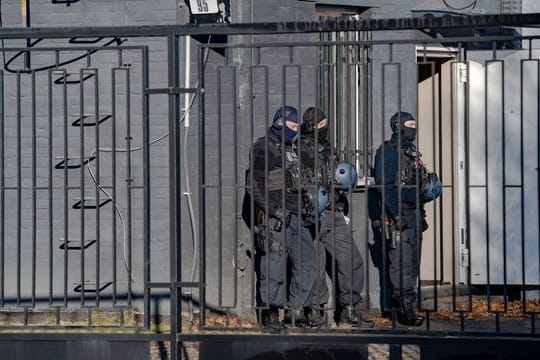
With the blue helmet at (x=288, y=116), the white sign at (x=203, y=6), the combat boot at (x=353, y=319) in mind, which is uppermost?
the white sign at (x=203, y=6)

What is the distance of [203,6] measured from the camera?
9703 millimetres

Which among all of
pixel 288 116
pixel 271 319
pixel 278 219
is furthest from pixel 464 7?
pixel 271 319

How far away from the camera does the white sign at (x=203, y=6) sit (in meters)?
9.69

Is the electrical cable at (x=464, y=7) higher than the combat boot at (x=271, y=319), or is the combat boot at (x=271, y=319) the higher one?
the electrical cable at (x=464, y=7)

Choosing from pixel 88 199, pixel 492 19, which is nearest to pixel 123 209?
pixel 88 199

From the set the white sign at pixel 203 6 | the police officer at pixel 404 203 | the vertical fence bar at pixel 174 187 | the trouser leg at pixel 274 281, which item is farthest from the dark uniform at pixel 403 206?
the vertical fence bar at pixel 174 187

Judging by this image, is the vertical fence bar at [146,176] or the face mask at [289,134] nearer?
the vertical fence bar at [146,176]

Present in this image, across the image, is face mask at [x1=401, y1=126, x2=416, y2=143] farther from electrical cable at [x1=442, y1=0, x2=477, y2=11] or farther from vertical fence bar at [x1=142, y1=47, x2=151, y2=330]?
electrical cable at [x1=442, y1=0, x2=477, y2=11]

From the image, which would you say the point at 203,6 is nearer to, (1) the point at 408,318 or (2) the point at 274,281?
(2) the point at 274,281

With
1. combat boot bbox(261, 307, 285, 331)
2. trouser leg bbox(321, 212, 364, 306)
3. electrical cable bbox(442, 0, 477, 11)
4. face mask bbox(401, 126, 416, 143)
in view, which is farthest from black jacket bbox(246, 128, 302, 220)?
electrical cable bbox(442, 0, 477, 11)

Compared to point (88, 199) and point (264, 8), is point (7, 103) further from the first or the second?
point (264, 8)

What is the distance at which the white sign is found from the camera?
381 inches

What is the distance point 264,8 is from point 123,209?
2.27 m

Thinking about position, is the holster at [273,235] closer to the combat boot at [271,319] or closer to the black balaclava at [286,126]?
the combat boot at [271,319]
